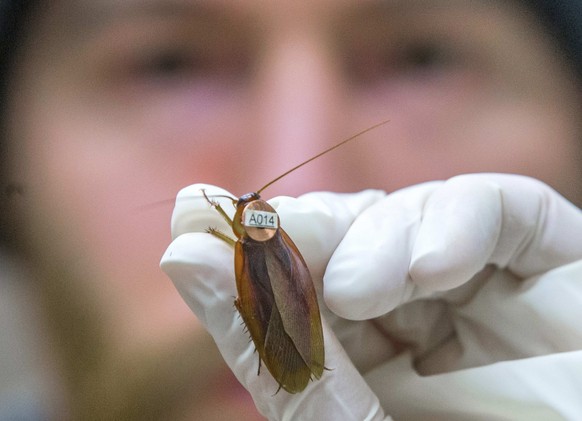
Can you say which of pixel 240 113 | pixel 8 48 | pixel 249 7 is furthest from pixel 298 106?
pixel 8 48

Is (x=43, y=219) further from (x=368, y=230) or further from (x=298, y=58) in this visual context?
(x=368, y=230)

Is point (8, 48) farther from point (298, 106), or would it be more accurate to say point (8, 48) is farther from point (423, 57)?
point (423, 57)

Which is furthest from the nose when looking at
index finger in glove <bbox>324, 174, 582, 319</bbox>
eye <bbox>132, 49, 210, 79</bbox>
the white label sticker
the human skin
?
the white label sticker

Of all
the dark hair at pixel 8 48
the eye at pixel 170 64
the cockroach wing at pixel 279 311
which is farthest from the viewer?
the dark hair at pixel 8 48

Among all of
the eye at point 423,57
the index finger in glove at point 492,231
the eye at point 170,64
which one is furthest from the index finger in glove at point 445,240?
the eye at point 170,64

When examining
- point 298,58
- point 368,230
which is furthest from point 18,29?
point 368,230

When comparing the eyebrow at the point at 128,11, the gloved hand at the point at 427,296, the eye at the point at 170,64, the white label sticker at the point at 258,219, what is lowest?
the gloved hand at the point at 427,296

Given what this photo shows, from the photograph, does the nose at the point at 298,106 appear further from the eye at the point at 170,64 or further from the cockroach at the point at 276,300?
the cockroach at the point at 276,300
